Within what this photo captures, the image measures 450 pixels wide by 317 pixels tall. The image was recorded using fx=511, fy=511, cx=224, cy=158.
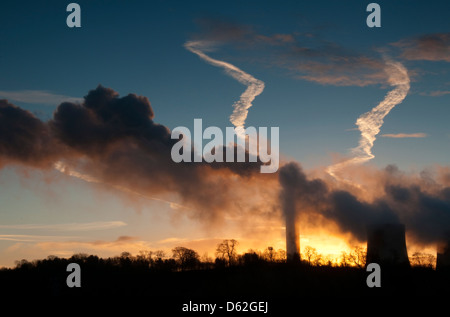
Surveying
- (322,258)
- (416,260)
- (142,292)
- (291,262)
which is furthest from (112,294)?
(416,260)

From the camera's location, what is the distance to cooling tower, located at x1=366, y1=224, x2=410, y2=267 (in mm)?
79500

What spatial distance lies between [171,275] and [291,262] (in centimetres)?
2463

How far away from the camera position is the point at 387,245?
272 feet

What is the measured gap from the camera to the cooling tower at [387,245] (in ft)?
261

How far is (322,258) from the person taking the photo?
367 feet
